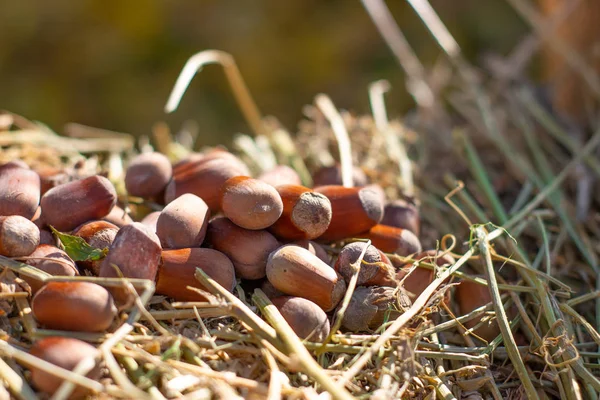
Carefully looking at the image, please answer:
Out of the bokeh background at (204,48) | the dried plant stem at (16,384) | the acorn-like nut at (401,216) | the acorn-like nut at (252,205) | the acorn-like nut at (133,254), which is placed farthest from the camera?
the bokeh background at (204,48)

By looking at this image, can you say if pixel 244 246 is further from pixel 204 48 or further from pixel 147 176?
pixel 204 48

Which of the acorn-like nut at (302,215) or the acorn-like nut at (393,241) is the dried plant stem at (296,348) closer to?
the acorn-like nut at (302,215)

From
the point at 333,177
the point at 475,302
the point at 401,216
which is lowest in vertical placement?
the point at 475,302

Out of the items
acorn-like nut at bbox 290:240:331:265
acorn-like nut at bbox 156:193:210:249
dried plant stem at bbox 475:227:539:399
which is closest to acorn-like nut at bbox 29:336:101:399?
acorn-like nut at bbox 156:193:210:249

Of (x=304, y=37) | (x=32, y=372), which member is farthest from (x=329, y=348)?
(x=304, y=37)

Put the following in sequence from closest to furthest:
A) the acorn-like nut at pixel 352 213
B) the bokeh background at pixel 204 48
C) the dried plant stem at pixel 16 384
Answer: the dried plant stem at pixel 16 384 → the acorn-like nut at pixel 352 213 → the bokeh background at pixel 204 48

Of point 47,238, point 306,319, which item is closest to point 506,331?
point 306,319

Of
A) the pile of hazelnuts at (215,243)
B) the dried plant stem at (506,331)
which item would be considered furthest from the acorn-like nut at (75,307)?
the dried plant stem at (506,331)
